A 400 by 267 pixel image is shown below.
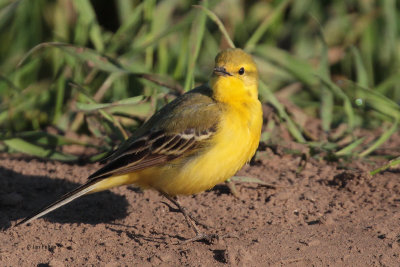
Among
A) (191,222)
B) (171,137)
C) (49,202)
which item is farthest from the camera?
(49,202)

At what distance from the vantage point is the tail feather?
4.84 metres

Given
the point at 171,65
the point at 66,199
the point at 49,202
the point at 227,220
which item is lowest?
the point at 49,202

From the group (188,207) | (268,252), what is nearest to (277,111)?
(188,207)

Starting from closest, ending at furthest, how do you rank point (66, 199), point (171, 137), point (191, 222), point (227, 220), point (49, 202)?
point (66, 199), point (191, 222), point (171, 137), point (227, 220), point (49, 202)

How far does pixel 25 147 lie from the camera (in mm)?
6559

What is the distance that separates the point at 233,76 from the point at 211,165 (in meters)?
0.82

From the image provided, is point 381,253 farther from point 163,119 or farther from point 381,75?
point 381,75

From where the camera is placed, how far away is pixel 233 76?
534cm

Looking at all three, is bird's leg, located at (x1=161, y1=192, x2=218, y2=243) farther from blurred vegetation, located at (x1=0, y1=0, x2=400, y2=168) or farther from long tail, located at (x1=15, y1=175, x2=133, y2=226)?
blurred vegetation, located at (x1=0, y1=0, x2=400, y2=168)

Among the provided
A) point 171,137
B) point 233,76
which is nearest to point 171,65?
point 233,76

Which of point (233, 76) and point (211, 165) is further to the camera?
point (233, 76)

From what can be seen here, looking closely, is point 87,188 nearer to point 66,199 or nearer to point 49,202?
point 66,199

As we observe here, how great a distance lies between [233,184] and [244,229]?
750 millimetres

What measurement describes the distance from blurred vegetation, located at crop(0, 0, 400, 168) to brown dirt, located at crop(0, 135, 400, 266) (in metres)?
0.42
